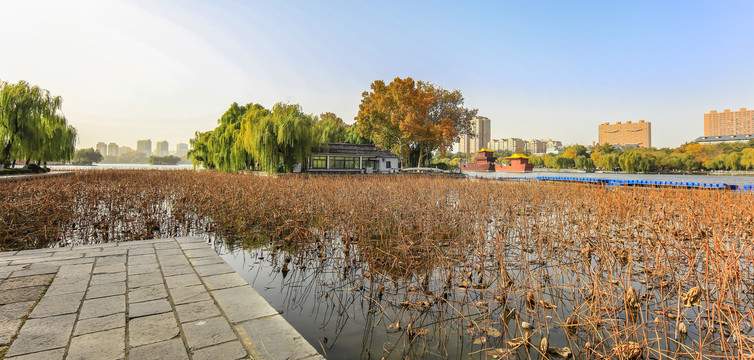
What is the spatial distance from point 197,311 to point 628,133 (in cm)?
16478

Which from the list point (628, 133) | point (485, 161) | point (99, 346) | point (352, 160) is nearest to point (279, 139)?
point (352, 160)

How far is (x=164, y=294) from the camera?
2947 mm

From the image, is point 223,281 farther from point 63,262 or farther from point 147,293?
point 63,262

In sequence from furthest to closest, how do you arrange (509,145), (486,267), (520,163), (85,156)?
(509,145) → (85,156) → (520,163) → (486,267)

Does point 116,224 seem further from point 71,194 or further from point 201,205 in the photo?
point 71,194

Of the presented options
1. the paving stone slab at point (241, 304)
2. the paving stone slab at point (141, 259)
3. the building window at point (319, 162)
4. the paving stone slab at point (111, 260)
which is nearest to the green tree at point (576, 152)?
the building window at point (319, 162)

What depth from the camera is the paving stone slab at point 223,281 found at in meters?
3.18

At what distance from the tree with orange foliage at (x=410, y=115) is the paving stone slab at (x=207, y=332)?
27.0 m

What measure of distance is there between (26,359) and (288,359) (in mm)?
1447

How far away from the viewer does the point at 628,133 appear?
13212 centimetres

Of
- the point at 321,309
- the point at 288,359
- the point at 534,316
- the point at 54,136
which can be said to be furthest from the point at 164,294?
the point at 54,136

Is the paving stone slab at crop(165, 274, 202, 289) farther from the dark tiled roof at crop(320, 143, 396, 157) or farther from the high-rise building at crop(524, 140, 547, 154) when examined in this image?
the high-rise building at crop(524, 140, 547, 154)

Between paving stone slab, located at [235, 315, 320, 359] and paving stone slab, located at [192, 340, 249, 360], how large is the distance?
4 centimetres

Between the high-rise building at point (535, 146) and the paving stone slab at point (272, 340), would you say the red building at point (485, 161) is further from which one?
the high-rise building at point (535, 146)
